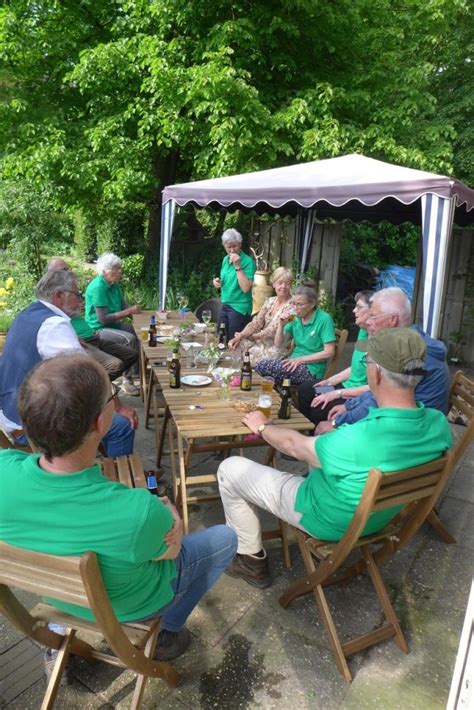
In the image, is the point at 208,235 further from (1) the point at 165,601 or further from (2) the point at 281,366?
(1) the point at 165,601

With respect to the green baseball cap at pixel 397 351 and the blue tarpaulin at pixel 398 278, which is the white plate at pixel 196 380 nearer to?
the green baseball cap at pixel 397 351

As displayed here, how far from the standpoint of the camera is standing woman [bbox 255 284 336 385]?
4.05 metres

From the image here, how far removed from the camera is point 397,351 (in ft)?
6.24

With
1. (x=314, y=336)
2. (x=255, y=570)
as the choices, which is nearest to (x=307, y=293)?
(x=314, y=336)

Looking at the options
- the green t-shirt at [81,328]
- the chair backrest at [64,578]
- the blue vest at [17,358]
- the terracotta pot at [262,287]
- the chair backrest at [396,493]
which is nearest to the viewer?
the chair backrest at [64,578]

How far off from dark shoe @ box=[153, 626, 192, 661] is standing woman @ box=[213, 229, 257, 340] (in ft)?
12.8

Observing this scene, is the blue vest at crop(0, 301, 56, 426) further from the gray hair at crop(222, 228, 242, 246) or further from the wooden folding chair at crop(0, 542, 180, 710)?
the gray hair at crop(222, 228, 242, 246)

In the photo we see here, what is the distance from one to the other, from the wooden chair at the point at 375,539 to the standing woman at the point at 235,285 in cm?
366

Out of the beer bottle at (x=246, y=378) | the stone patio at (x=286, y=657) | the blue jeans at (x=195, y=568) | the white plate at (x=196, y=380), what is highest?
the beer bottle at (x=246, y=378)

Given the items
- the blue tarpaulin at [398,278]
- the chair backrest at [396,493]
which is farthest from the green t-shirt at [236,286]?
the blue tarpaulin at [398,278]

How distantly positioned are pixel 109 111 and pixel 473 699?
30.6 feet

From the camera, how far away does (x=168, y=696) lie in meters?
1.88

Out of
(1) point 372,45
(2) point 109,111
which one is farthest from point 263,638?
(1) point 372,45

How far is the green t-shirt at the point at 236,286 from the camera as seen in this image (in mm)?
5641
